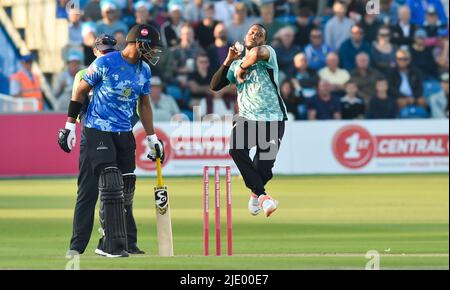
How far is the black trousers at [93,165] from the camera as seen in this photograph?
43.0 ft

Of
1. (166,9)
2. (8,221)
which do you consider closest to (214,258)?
(8,221)

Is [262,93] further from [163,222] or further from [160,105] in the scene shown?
[160,105]

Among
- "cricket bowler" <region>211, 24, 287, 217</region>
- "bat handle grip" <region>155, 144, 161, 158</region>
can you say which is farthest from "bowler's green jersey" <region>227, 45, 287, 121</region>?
"bat handle grip" <region>155, 144, 161, 158</region>

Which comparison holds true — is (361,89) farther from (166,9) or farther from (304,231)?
(304,231)

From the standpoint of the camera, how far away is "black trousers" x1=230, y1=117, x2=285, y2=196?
1458 cm

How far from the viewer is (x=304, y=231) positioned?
17.3 meters

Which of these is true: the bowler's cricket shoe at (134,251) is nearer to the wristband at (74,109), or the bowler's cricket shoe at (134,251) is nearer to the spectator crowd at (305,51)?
the wristband at (74,109)

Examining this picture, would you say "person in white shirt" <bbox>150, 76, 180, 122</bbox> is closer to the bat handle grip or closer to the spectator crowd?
the spectator crowd

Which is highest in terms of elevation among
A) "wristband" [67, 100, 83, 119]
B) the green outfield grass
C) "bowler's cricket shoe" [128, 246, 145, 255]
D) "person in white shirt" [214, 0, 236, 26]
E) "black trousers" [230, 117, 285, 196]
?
"person in white shirt" [214, 0, 236, 26]

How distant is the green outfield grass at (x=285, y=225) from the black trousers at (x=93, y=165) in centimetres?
32

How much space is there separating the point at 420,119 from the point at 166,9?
612 cm

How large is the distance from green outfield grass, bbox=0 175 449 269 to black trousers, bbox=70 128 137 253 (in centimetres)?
32

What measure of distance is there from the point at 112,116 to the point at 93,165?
51cm

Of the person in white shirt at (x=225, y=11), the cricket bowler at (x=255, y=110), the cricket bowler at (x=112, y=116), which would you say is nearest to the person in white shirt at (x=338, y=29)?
the person in white shirt at (x=225, y=11)
